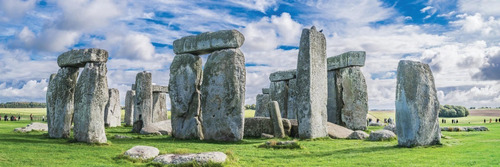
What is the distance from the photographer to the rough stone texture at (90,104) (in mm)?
12320

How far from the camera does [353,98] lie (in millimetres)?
22031

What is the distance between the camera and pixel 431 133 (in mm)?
11953

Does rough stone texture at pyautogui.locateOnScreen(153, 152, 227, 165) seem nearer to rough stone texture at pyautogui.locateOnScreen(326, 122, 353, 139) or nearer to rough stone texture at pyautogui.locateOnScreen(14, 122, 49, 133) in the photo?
rough stone texture at pyautogui.locateOnScreen(326, 122, 353, 139)

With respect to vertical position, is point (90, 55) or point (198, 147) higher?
point (90, 55)

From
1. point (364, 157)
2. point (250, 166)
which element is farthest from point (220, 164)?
point (364, 157)

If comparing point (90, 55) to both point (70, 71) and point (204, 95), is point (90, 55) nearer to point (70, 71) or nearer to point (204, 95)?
point (70, 71)

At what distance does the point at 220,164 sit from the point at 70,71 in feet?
28.1

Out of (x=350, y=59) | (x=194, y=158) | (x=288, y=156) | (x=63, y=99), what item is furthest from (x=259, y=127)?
(x=194, y=158)

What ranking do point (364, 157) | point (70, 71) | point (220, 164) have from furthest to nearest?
point (70, 71) → point (364, 157) → point (220, 164)

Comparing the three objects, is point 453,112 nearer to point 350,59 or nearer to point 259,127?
point 350,59

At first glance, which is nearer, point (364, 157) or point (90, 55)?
point (364, 157)

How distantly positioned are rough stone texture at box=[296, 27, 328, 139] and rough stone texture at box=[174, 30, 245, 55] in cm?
250

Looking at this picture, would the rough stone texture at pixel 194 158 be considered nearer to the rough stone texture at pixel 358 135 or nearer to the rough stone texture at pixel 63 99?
the rough stone texture at pixel 63 99

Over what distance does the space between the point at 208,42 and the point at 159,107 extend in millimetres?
12964
